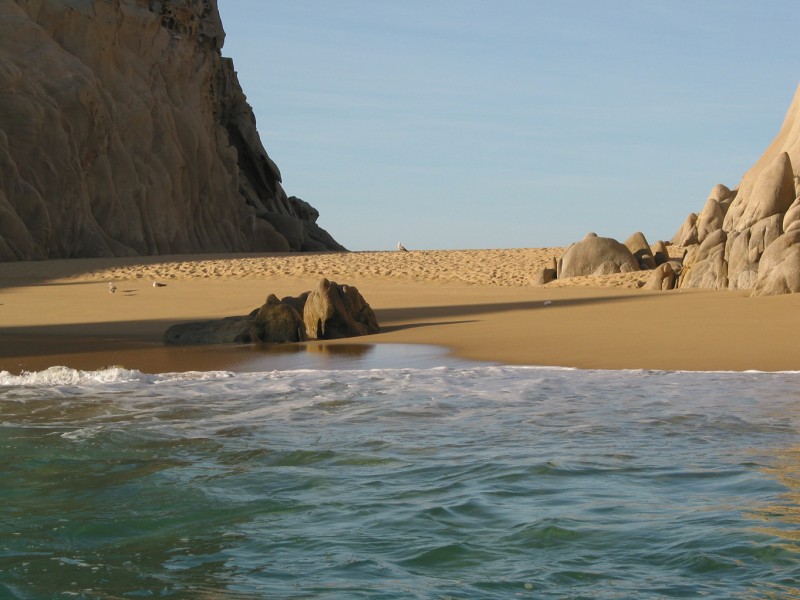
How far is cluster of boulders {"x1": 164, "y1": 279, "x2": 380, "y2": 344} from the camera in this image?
1102 centimetres

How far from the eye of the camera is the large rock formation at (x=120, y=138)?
97.1 feet

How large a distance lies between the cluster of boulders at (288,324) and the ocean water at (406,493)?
375 centimetres

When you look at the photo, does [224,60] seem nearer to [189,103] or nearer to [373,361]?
[189,103]

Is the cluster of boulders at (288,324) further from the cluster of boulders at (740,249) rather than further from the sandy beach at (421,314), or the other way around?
the cluster of boulders at (740,249)

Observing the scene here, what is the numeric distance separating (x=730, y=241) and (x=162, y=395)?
462 inches

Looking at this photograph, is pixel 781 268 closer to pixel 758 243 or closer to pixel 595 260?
pixel 758 243

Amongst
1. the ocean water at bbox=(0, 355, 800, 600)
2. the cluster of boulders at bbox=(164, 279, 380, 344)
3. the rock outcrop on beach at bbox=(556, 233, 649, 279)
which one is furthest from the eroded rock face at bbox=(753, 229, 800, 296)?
the rock outcrop on beach at bbox=(556, 233, 649, 279)

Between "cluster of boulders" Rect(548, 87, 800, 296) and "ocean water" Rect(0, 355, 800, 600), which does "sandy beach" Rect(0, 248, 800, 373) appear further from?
"ocean water" Rect(0, 355, 800, 600)

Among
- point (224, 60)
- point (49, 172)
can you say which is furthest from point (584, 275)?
point (224, 60)

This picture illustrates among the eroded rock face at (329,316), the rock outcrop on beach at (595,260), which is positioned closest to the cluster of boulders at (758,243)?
the rock outcrop on beach at (595,260)

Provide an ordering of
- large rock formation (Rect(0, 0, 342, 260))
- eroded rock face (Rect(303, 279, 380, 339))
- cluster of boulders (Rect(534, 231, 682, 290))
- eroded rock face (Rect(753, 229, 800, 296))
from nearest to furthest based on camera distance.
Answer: eroded rock face (Rect(303, 279, 380, 339)), eroded rock face (Rect(753, 229, 800, 296)), cluster of boulders (Rect(534, 231, 682, 290)), large rock formation (Rect(0, 0, 342, 260))

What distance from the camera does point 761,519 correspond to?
3.90 metres

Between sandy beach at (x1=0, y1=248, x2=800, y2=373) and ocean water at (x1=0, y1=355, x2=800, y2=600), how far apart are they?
1.99m

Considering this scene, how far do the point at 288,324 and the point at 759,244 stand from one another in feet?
26.5
